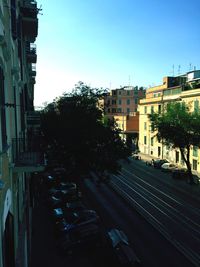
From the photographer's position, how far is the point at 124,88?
8462 cm

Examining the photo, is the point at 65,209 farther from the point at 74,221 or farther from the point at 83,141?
the point at 83,141

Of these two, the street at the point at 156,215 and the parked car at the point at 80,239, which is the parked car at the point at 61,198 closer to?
the street at the point at 156,215

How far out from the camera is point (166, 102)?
145 ft

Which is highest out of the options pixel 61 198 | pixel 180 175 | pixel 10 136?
pixel 10 136

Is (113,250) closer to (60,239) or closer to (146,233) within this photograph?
(60,239)

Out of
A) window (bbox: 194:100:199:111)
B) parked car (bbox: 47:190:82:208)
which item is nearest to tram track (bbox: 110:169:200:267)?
parked car (bbox: 47:190:82:208)

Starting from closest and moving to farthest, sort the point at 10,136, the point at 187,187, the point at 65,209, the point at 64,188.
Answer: the point at 10,136
the point at 65,209
the point at 64,188
the point at 187,187

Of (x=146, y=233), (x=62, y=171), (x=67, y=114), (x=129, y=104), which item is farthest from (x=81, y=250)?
(x=129, y=104)

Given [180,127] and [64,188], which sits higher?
[180,127]

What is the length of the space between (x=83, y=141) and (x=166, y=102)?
25379 millimetres

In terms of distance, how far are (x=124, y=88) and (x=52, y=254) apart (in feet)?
242

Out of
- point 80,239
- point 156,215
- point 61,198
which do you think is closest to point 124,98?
point 61,198

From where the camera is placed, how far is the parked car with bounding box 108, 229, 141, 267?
12.1 m

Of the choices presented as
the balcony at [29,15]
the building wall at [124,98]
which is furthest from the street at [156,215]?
the building wall at [124,98]
